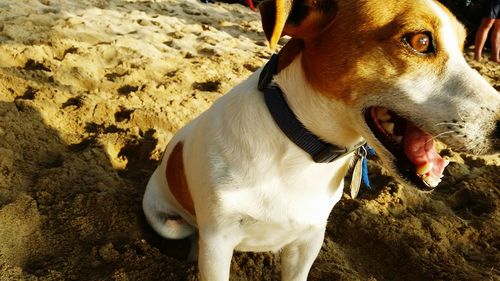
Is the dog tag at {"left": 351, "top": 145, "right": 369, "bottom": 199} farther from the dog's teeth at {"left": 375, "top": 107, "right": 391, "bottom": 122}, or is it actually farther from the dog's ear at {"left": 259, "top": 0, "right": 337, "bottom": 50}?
the dog's ear at {"left": 259, "top": 0, "right": 337, "bottom": 50}

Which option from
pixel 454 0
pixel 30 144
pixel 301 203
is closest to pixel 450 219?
pixel 301 203

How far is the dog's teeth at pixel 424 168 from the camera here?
1.54m

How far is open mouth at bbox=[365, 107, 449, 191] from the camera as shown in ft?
5.03

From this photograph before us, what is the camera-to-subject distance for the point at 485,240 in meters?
2.71

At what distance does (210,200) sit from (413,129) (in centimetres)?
78

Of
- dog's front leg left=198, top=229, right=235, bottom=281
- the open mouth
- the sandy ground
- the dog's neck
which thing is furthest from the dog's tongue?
the sandy ground

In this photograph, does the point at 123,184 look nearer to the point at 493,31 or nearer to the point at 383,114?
the point at 383,114

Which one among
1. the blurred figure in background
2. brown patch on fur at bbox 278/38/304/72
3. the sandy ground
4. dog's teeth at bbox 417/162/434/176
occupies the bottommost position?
the sandy ground

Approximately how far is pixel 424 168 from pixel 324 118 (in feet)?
1.20

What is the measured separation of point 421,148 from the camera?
62.2 inches

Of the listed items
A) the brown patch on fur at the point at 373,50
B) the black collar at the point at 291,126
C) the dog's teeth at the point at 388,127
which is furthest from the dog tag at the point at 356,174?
Answer: the brown patch on fur at the point at 373,50

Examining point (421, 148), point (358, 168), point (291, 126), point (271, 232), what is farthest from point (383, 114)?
point (271, 232)

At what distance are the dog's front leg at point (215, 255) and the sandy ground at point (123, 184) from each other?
0.36 metres

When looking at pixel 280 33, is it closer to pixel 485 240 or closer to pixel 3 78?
pixel 485 240
